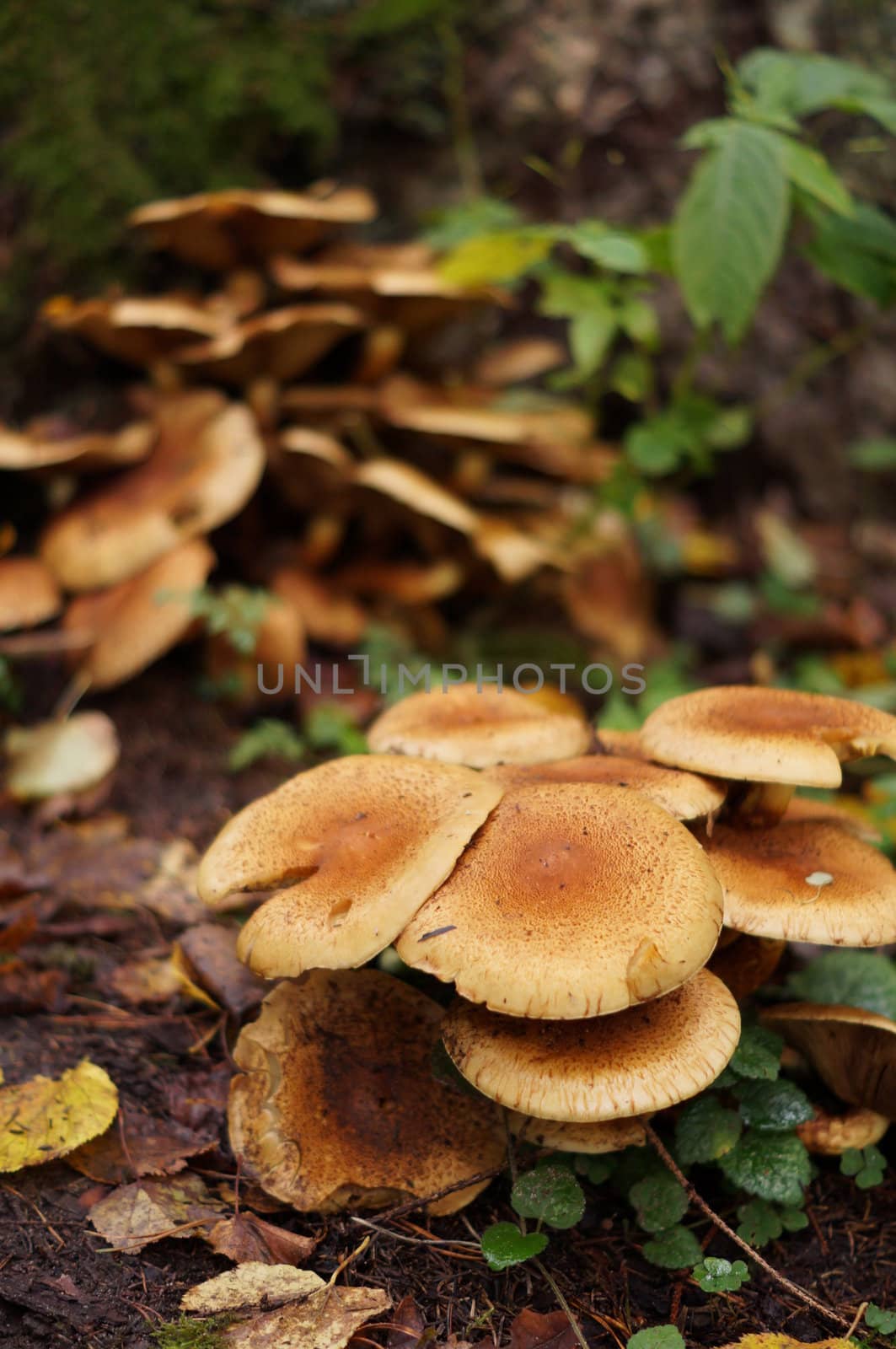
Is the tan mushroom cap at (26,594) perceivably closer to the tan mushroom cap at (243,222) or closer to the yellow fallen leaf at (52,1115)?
the tan mushroom cap at (243,222)

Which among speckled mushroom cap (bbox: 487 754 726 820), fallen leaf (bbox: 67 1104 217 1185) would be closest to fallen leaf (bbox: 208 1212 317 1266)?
fallen leaf (bbox: 67 1104 217 1185)

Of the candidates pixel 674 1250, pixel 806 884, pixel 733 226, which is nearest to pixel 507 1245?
pixel 674 1250

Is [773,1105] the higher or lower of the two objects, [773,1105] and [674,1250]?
the higher

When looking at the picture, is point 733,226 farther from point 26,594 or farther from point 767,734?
point 26,594

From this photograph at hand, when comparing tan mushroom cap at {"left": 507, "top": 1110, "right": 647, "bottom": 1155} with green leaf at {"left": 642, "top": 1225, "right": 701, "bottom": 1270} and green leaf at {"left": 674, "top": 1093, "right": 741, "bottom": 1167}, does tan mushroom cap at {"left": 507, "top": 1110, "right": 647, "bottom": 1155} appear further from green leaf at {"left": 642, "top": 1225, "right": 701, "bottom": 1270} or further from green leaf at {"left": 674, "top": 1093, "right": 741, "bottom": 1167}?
green leaf at {"left": 642, "top": 1225, "right": 701, "bottom": 1270}

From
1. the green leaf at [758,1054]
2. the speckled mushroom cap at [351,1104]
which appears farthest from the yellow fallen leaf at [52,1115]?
the green leaf at [758,1054]

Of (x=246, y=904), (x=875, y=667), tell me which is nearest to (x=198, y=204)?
(x=246, y=904)
